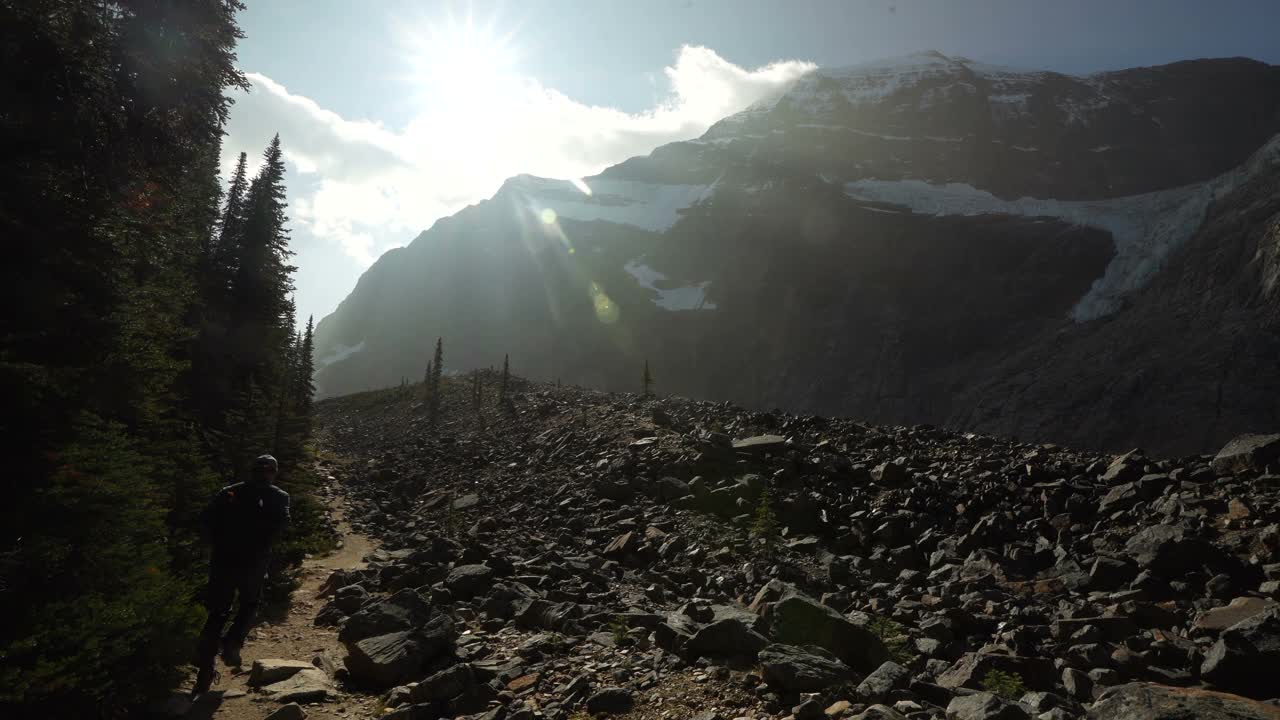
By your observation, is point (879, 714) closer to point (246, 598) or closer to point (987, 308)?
point (246, 598)

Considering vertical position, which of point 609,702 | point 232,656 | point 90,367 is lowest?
point 232,656

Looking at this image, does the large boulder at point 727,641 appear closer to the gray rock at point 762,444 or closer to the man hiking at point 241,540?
the man hiking at point 241,540

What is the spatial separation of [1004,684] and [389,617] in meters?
7.19

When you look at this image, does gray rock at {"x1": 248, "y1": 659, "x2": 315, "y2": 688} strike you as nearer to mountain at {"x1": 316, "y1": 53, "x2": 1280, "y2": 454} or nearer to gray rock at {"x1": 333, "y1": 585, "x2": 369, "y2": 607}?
gray rock at {"x1": 333, "y1": 585, "x2": 369, "y2": 607}

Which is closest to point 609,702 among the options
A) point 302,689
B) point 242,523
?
point 302,689

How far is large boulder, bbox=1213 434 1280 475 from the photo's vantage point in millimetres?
9992

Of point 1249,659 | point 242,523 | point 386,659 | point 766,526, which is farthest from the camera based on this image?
point 766,526

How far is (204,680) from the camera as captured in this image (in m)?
6.71

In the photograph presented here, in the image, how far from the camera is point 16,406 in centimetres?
637

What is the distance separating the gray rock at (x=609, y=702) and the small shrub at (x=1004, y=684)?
3.36 m

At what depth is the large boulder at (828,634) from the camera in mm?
6742

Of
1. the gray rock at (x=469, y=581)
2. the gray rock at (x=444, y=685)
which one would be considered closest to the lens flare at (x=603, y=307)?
the gray rock at (x=469, y=581)

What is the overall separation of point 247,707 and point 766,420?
17225 millimetres

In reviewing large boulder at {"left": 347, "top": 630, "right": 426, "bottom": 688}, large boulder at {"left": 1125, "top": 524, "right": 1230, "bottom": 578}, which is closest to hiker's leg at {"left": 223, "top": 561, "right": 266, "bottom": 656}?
large boulder at {"left": 347, "top": 630, "right": 426, "bottom": 688}
